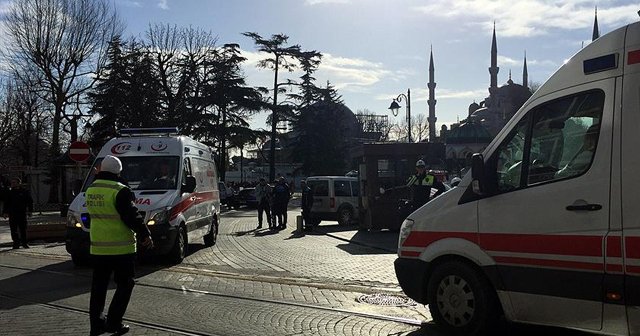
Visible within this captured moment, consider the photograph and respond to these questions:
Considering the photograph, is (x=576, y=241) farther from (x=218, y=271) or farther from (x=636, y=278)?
(x=218, y=271)

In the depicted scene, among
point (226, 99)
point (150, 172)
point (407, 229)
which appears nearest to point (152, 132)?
point (150, 172)

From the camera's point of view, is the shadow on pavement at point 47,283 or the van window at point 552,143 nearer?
the van window at point 552,143

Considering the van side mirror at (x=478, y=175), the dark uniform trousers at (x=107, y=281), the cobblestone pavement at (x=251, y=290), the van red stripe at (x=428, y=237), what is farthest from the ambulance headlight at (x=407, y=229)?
the dark uniform trousers at (x=107, y=281)

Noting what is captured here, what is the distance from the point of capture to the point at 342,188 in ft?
69.2

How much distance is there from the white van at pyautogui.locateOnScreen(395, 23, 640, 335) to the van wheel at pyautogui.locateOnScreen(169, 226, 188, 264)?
6.13m

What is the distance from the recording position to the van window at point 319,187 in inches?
824

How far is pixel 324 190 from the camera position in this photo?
68.8ft

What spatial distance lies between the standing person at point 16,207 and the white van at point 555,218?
11805 mm

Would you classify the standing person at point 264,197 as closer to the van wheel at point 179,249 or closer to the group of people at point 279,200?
the group of people at point 279,200

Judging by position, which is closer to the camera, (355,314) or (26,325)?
(26,325)

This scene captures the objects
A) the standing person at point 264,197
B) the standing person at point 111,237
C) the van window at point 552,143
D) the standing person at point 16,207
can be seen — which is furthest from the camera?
the standing person at point 264,197

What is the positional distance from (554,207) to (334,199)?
1612 cm

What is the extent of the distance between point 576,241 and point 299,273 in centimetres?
611

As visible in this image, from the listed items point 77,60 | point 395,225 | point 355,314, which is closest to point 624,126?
point 355,314
